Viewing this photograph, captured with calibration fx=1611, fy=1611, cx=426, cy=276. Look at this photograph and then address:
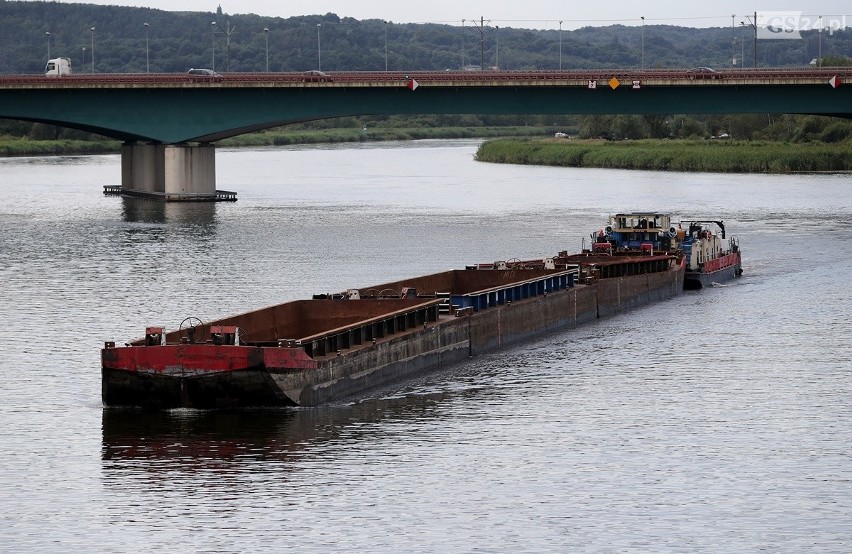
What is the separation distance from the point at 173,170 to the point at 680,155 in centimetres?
5870

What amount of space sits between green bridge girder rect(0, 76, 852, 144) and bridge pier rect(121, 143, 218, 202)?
1297mm

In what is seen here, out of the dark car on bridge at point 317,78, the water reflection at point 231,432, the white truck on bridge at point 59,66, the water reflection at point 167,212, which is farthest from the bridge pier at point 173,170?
the water reflection at point 231,432

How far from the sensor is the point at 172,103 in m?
104

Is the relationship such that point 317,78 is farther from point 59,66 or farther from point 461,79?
point 59,66

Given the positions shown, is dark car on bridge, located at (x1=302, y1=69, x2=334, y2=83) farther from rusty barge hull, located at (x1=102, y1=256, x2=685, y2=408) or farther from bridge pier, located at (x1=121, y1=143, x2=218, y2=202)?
rusty barge hull, located at (x1=102, y1=256, x2=685, y2=408)

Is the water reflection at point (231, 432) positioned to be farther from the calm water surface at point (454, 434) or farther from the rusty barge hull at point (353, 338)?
the rusty barge hull at point (353, 338)

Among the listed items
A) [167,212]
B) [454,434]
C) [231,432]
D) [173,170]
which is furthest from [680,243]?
[173,170]

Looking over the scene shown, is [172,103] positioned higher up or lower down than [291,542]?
higher up

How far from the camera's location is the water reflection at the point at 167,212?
318 feet

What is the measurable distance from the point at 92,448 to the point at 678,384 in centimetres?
1592

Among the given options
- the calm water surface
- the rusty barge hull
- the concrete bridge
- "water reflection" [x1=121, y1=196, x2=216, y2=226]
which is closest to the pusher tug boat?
the calm water surface

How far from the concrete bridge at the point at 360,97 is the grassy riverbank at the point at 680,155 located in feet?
151

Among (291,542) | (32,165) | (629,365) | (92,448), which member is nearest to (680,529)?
(291,542)

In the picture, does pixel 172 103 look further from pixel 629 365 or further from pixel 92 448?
pixel 92 448
